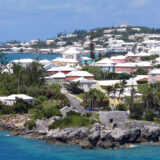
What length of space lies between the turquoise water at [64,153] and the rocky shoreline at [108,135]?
0.95 metres

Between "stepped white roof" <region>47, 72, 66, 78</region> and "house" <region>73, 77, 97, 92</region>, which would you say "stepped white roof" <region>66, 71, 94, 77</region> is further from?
"house" <region>73, 77, 97, 92</region>

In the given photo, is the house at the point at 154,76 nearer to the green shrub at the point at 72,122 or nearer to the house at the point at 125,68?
the house at the point at 125,68

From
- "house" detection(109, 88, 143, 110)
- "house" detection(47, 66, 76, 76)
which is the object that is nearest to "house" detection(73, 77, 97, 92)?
"house" detection(109, 88, 143, 110)

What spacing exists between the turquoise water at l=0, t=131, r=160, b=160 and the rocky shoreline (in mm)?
951

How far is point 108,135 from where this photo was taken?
150 feet

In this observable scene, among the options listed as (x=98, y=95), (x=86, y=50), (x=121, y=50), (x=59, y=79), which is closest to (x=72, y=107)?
(x=98, y=95)

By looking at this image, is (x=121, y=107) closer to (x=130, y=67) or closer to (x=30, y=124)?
(x=30, y=124)

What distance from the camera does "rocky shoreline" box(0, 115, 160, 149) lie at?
1788 inches

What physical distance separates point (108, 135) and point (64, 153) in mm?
4011

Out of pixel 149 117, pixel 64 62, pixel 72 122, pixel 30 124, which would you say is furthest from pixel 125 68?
pixel 72 122

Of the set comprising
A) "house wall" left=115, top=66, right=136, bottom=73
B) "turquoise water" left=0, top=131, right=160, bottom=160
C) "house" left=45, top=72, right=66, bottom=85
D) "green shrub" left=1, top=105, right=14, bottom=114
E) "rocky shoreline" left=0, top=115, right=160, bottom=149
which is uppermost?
"house wall" left=115, top=66, right=136, bottom=73

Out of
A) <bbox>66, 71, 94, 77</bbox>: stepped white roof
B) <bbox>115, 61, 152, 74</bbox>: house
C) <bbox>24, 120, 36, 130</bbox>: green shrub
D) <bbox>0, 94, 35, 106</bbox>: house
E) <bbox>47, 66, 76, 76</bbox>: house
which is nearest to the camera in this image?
<bbox>24, 120, 36, 130</bbox>: green shrub

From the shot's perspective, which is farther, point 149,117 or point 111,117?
point 149,117

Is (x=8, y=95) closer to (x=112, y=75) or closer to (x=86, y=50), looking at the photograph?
(x=112, y=75)
